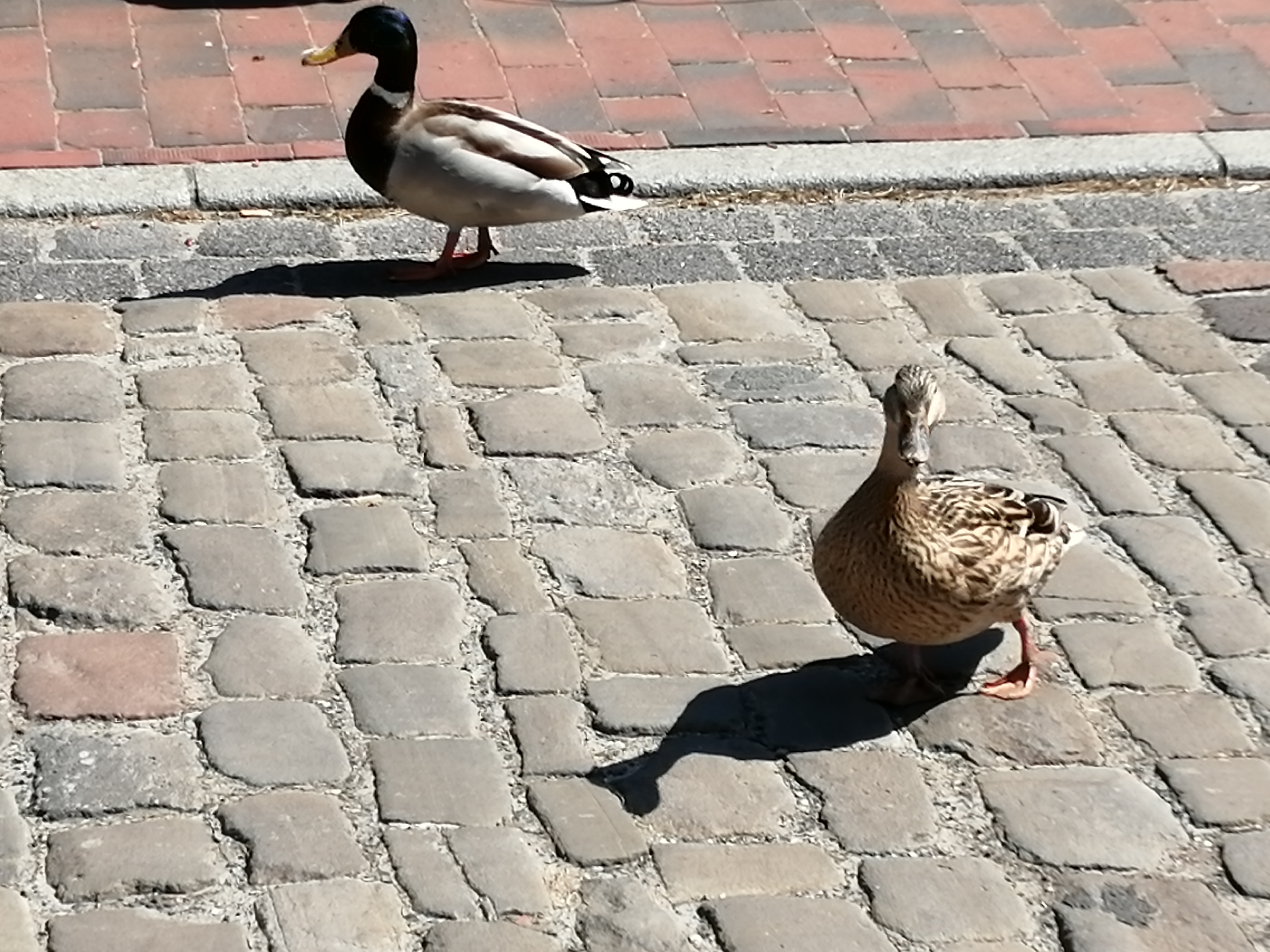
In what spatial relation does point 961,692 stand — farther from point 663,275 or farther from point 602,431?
point 663,275

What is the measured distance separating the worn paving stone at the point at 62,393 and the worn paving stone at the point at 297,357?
0.35m

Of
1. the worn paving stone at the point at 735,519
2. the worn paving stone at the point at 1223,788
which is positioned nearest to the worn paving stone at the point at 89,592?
the worn paving stone at the point at 735,519

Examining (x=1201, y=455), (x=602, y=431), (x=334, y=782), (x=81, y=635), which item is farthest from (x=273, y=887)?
(x=1201, y=455)

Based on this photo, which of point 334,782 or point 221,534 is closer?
point 334,782

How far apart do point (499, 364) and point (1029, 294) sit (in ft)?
4.96

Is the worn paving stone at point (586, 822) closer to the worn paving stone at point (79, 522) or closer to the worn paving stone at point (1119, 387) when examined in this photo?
the worn paving stone at point (79, 522)

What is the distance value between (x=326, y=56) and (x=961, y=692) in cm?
299

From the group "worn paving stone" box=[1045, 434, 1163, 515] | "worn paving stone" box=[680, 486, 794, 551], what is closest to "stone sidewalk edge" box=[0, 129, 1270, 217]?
"worn paving stone" box=[1045, 434, 1163, 515]

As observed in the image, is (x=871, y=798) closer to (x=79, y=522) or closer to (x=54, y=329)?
(x=79, y=522)

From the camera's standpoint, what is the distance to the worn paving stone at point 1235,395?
16.0ft

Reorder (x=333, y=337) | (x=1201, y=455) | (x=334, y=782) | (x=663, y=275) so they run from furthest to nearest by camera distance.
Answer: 1. (x=663, y=275)
2. (x=333, y=337)
3. (x=1201, y=455)
4. (x=334, y=782)

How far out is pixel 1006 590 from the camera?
365cm

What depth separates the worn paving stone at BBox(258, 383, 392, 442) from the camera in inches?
181

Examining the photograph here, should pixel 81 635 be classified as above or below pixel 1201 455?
below
